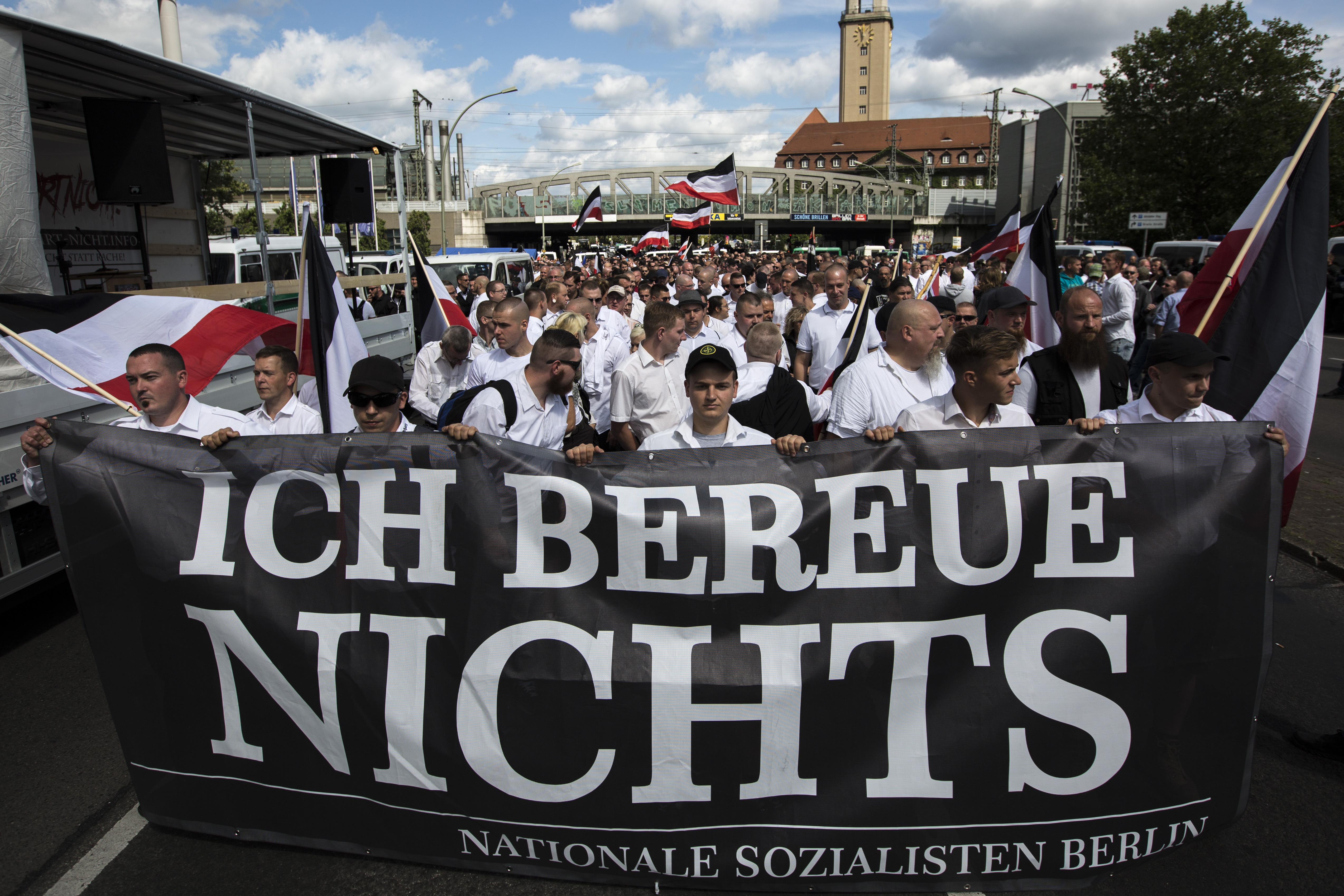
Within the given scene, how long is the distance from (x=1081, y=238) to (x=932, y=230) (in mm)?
37800

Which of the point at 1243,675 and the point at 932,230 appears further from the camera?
the point at 932,230

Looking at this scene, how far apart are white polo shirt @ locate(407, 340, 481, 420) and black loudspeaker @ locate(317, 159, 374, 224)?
206 inches

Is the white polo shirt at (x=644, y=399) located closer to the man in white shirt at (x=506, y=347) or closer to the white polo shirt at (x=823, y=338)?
the man in white shirt at (x=506, y=347)

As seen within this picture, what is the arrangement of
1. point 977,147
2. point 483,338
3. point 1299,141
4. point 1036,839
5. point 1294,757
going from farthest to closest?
point 977,147 < point 483,338 < point 1299,141 < point 1294,757 < point 1036,839

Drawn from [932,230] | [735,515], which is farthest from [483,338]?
[932,230]

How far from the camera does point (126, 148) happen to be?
8070 mm

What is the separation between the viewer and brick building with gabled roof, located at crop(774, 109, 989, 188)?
127 metres

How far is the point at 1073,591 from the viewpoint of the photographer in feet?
9.05

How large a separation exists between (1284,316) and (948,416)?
1.48 metres

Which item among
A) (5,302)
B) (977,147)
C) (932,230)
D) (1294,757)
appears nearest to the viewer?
(1294,757)

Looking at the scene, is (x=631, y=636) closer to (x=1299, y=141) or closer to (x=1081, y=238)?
(x=1299, y=141)

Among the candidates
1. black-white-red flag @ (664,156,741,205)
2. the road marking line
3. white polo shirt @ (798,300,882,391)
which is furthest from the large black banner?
black-white-red flag @ (664,156,741,205)

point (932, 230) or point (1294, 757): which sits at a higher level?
point (932, 230)

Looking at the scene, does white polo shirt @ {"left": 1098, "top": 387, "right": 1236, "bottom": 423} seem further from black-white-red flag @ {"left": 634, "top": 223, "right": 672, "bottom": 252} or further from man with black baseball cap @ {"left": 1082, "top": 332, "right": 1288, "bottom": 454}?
black-white-red flag @ {"left": 634, "top": 223, "right": 672, "bottom": 252}
